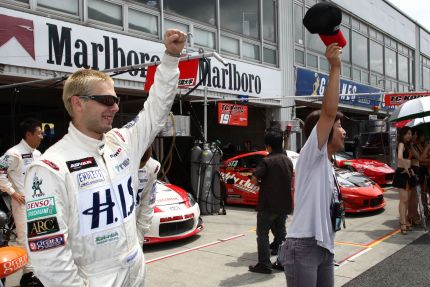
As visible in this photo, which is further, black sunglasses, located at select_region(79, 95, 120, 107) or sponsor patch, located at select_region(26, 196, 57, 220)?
black sunglasses, located at select_region(79, 95, 120, 107)

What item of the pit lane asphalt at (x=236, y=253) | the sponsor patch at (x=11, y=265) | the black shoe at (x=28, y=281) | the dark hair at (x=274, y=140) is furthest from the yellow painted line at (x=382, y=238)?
the sponsor patch at (x=11, y=265)

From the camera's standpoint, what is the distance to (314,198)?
258 cm

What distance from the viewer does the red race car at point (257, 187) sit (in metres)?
8.94

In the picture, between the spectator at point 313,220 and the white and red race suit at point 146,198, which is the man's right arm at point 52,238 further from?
the spectator at point 313,220

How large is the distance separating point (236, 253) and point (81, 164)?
4.78 meters

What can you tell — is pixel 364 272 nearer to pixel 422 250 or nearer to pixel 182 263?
pixel 422 250

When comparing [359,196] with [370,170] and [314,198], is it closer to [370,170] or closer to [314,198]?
[370,170]

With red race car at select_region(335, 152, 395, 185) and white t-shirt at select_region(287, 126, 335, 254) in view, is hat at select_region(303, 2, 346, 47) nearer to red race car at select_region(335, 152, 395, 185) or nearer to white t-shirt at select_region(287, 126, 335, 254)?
white t-shirt at select_region(287, 126, 335, 254)

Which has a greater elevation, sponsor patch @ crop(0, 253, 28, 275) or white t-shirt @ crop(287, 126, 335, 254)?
white t-shirt @ crop(287, 126, 335, 254)

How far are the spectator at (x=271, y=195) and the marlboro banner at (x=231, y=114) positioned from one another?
4.73 metres

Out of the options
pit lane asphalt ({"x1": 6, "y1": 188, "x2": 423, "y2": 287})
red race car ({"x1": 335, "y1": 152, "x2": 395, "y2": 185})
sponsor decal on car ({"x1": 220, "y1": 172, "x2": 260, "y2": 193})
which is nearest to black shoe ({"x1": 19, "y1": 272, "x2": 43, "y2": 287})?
pit lane asphalt ({"x1": 6, "y1": 188, "x2": 423, "y2": 287})

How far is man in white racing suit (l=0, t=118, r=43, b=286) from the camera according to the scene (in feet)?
16.5

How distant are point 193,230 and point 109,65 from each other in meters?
4.11

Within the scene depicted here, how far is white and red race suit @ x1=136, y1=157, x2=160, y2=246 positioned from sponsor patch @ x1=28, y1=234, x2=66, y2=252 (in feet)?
3.06
